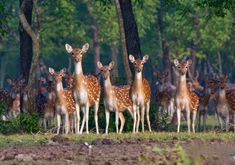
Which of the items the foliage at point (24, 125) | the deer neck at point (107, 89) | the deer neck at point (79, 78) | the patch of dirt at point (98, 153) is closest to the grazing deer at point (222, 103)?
the deer neck at point (107, 89)

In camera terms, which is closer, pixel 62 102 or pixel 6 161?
pixel 6 161

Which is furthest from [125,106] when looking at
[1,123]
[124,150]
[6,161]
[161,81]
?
[161,81]

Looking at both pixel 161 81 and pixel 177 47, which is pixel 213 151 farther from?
pixel 177 47

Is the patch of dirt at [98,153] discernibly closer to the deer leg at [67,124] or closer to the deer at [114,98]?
the deer leg at [67,124]

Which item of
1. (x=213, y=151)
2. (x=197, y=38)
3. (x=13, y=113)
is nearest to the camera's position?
(x=213, y=151)

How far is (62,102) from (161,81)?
1164 centimetres

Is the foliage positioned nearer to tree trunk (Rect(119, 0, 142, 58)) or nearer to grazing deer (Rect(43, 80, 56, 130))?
grazing deer (Rect(43, 80, 56, 130))

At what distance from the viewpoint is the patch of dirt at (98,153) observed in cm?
1720

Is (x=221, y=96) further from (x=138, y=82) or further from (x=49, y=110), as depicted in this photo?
(x=49, y=110)

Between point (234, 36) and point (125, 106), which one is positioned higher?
point (234, 36)

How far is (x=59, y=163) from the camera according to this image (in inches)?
696

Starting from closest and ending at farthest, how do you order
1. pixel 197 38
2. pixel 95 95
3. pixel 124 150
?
pixel 124 150
pixel 95 95
pixel 197 38

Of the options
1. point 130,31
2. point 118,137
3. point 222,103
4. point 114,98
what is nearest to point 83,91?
point 114,98

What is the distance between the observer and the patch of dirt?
56.4ft
